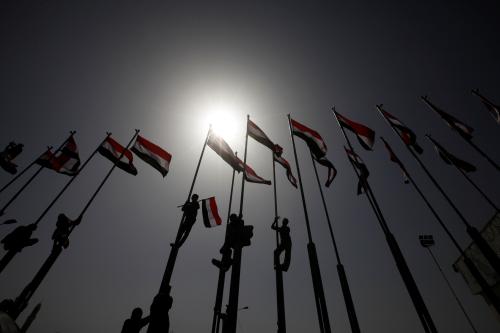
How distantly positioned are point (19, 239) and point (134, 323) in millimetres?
9400

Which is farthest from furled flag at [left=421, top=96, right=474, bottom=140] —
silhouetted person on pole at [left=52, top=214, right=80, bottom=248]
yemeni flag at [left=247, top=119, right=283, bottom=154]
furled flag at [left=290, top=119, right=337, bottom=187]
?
silhouetted person on pole at [left=52, top=214, right=80, bottom=248]

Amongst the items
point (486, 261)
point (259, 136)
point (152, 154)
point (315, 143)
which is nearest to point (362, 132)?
point (315, 143)

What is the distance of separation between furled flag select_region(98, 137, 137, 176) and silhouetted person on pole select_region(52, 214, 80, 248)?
13.3 ft

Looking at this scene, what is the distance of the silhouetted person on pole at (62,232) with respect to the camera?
33.6 feet

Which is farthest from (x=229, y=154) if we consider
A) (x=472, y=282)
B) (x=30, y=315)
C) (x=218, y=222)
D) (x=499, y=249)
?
(x=30, y=315)

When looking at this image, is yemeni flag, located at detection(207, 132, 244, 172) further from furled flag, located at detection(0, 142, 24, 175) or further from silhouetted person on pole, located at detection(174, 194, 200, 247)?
furled flag, located at detection(0, 142, 24, 175)

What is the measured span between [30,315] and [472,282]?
82486 millimetres

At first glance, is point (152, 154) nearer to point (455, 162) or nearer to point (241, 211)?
point (241, 211)

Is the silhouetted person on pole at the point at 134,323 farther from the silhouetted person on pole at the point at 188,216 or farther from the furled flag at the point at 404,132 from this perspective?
the furled flag at the point at 404,132

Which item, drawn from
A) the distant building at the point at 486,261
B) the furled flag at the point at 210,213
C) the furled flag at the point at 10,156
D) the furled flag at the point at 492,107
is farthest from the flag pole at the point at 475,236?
the furled flag at the point at 10,156

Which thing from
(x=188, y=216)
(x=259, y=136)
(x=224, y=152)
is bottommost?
(x=188, y=216)

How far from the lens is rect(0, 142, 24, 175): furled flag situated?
44.5ft

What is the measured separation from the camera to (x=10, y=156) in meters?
14.0

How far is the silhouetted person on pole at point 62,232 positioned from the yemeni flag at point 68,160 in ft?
13.2
